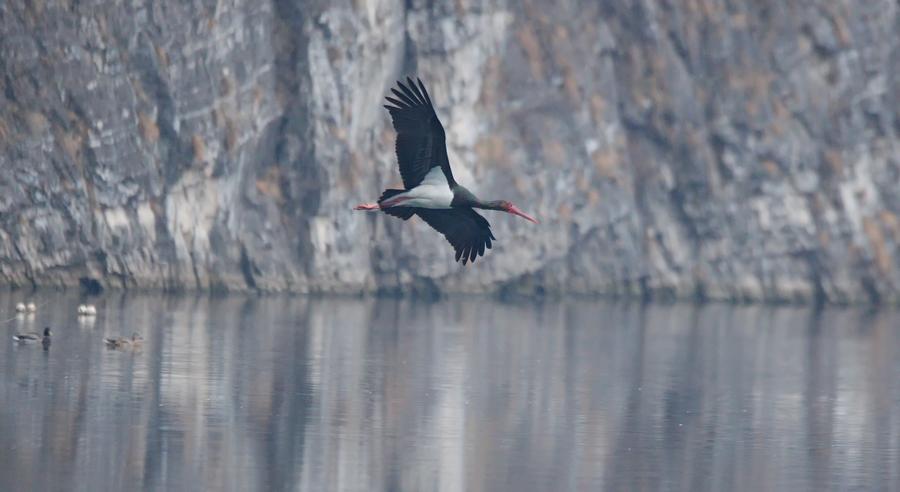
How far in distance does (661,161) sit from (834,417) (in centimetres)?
2991

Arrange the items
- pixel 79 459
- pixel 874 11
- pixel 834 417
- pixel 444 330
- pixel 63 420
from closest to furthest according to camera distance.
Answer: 1. pixel 79 459
2. pixel 63 420
3. pixel 834 417
4. pixel 444 330
5. pixel 874 11

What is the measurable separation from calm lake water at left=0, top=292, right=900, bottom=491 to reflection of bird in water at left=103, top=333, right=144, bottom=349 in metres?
0.31

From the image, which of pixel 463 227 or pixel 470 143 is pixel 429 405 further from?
pixel 470 143

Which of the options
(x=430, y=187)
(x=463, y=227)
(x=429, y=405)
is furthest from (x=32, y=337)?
(x=430, y=187)

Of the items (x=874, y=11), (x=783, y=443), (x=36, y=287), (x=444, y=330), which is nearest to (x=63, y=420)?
(x=783, y=443)

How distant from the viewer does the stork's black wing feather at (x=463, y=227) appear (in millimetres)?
19688

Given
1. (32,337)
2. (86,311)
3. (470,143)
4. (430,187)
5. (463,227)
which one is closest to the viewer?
(430,187)

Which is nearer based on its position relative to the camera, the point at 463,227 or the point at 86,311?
the point at 463,227

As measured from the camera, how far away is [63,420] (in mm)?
24109

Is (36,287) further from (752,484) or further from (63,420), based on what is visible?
(752,484)

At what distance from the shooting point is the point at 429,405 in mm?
28047

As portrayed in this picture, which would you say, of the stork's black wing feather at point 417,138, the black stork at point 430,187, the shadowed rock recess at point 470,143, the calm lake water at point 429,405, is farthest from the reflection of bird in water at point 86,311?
the stork's black wing feather at point 417,138

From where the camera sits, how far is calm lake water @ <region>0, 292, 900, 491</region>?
21.9 metres

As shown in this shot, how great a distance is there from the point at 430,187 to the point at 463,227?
0.75 metres
